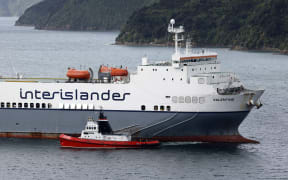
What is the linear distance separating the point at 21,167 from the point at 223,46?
362 ft

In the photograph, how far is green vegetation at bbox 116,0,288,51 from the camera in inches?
5595

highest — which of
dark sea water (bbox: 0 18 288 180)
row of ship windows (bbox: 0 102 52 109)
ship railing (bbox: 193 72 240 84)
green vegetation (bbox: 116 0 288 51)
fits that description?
green vegetation (bbox: 116 0 288 51)

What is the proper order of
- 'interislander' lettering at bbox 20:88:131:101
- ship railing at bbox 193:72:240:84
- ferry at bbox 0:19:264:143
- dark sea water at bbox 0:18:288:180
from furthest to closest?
→ 'interislander' lettering at bbox 20:88:131:101
ship railing at bbox 193:72:240:84
ferry at bbox 0:19:264:143
dark sea water at bbox 0:18:288:180

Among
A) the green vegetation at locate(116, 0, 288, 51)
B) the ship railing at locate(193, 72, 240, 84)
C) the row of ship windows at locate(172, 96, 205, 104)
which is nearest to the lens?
the row of ship windows at locate(172, 96, 205, 104)

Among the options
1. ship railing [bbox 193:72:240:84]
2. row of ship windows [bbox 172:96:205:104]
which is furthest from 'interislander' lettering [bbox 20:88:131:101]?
ship railing [bbox 193:72:240:84]

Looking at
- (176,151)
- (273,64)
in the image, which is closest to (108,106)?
(176,151)

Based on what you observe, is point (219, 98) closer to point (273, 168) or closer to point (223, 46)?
point (273, 168)

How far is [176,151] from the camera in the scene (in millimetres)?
47031

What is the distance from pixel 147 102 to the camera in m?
47.9

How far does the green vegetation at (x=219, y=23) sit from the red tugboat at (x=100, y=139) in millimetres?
90658

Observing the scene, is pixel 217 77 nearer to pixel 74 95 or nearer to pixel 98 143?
pixel 98 143

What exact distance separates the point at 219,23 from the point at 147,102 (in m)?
113

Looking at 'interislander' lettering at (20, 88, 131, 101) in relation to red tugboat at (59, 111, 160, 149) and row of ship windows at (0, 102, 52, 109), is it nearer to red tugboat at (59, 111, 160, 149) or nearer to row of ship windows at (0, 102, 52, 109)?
row of ship windows at (0, 102, 52, 109)

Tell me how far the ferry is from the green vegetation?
8801cm
